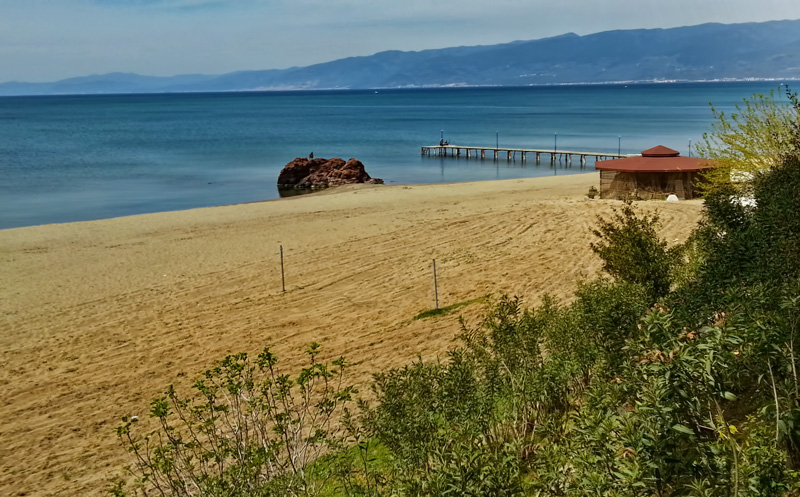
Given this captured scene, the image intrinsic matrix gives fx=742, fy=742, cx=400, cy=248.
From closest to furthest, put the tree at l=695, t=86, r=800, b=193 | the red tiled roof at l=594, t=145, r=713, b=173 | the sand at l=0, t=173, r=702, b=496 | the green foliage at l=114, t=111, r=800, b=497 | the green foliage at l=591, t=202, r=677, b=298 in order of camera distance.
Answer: the green foliage at l=114, t=111, r=800, b=497 → the green foliage at l=591, t=202, r=677, b=298 → the sand at l=0, t=173, r=702, b=496 → the tree at l=695, t=86, r=800, b=193 → the red tiled roof at l=594, t=145, r=713, b=173

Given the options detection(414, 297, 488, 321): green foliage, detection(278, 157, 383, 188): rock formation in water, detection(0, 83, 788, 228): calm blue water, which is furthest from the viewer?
detection(278, 157, 383, 188): rock formation in water

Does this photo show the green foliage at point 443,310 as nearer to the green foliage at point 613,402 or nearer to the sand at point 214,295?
the sand at point 214,295

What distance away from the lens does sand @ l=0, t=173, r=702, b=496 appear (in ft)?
38.7

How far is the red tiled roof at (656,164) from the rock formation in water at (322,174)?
900 inches

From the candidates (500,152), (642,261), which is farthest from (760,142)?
(500,152)

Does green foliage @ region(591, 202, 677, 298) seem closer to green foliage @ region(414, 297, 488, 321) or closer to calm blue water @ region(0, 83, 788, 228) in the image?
green foliage @ region(414, 297, 488, 321)

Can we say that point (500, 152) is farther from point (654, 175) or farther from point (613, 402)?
point (613, 402)

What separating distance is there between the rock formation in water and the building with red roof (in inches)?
895

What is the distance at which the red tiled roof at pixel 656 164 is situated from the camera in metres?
26.4

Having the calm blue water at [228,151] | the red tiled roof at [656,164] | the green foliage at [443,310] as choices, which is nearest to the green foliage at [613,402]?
the green foliage at [443,310]

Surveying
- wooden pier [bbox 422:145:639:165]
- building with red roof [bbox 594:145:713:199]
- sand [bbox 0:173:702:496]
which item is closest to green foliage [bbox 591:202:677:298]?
sand [bbox 0:173:702:496]

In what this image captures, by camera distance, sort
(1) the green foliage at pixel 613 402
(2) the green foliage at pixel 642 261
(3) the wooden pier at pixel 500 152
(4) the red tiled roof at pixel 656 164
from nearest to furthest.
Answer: (1) the green foliage at pixel 613 402
(2) the green foliage at pixel 642 261
(4) the red tiled roof at pixel 656 164
(3) the wooden pier at pixel 500 152

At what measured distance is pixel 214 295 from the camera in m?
18.3

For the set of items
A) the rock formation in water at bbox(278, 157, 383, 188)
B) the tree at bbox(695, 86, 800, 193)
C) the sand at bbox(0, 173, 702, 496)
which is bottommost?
the sand at bbox(0, 173, 702, 496)
